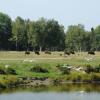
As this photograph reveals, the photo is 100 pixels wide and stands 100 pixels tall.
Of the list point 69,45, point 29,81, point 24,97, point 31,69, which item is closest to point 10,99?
point 24,97

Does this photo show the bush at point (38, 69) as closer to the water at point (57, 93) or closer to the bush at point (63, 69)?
the bush at point (63, 69)

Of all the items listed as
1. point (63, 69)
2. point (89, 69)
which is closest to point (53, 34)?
point (89, 69)

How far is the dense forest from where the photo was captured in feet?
589

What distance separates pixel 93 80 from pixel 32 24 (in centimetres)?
10144

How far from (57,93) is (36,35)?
4340 inches

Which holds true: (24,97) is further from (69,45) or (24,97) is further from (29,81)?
(69,45)

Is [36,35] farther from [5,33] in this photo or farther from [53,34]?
[5,33]

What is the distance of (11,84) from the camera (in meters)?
75.9

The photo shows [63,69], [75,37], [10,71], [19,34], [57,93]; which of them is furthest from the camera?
[75,37]

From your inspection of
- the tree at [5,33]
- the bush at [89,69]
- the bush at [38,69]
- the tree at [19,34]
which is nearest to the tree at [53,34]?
the tree at [19,34]

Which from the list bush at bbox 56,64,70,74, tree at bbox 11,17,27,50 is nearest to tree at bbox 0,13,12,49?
tree at bbox 11,17,27,50

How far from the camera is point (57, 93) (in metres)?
68.3

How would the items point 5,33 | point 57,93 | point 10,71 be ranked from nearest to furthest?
1. point 57,93
2. point 10,71
3. point 5,33

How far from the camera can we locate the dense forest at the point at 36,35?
179500mm
